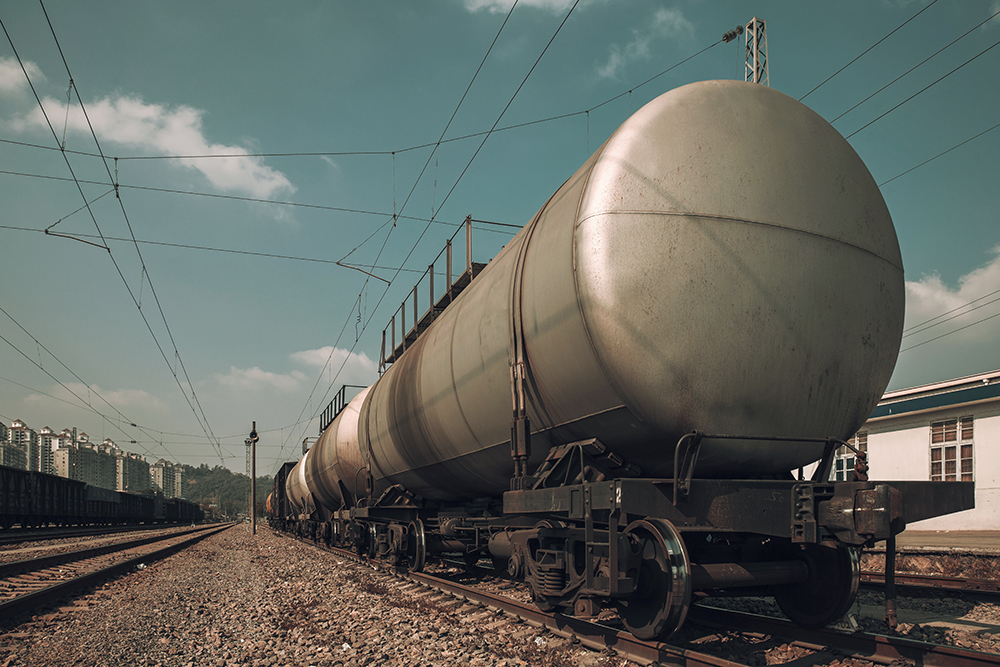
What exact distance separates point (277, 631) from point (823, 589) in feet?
15.2

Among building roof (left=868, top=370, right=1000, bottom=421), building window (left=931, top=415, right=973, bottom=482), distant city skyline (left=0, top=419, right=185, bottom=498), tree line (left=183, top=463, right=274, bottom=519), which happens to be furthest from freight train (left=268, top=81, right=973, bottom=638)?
tree line (left=183, top=463, right=274, bottom=519)

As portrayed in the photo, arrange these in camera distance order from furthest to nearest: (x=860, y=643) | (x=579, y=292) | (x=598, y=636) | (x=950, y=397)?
(x=950, y=397)
(x=598, y=636)
(x=579, y=292)
(x=860, y=643)

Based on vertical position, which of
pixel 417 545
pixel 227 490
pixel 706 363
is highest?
pixel 706 363

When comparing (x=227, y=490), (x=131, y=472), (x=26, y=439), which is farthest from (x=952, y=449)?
(x=227, y=490)

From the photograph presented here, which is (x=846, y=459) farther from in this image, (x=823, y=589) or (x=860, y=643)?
(x=860, y=643)

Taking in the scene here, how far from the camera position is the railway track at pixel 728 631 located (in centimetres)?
382

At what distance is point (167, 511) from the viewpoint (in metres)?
57.7

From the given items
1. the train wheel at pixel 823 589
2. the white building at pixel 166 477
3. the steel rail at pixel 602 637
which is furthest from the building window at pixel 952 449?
the white building at pixel 166 477

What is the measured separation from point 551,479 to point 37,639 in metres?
4.79

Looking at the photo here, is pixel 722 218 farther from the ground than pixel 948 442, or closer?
farther from the ground

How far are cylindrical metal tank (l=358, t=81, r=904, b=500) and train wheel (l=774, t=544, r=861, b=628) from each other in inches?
27.1

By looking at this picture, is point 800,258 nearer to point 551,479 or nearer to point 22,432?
point 551,479

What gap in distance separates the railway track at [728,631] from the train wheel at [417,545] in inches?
125

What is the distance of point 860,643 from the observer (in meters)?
4.21
